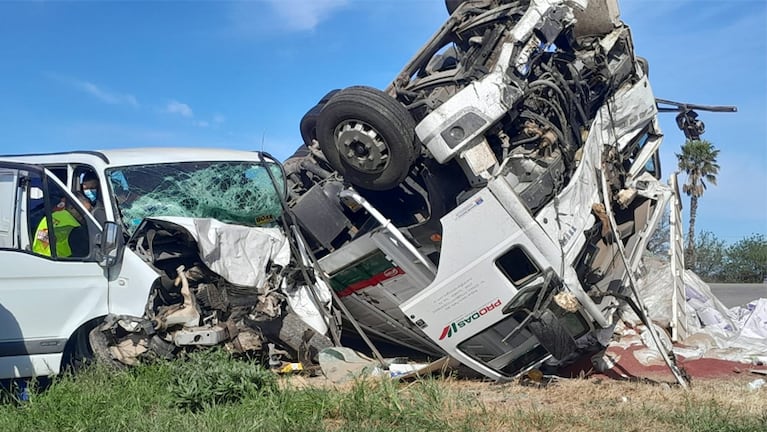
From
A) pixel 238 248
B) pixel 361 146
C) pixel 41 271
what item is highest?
pixel 361 146

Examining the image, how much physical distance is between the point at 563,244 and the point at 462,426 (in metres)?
1.72

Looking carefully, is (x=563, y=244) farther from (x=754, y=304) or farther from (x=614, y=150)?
(x=754, y=304)

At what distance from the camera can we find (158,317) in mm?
5359

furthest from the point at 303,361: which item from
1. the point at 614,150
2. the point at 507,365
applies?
the point at 614,150

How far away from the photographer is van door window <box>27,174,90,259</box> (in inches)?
207

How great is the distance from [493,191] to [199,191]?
2.61m

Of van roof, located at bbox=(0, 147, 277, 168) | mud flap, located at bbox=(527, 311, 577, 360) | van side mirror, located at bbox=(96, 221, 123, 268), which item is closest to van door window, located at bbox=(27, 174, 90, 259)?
van side mirror, located at bbox=(96, 221, 123, 268)

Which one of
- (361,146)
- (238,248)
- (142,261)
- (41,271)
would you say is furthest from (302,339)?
(41,271)

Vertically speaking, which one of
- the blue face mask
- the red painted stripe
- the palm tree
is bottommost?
the red painted stripe

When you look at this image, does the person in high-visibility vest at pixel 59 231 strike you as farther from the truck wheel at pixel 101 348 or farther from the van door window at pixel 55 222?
the truck wheel at pixel 101 348

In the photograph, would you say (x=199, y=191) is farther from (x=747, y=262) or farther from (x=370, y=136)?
(x=747, y=262)

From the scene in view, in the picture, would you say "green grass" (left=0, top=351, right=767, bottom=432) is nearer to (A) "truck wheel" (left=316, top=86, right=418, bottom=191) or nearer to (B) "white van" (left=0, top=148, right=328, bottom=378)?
(B) "white van" (left=0, top=148, right=328, bottom=378)

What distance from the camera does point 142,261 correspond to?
536 cm

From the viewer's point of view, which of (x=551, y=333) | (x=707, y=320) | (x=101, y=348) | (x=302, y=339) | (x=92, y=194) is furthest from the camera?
(x=707, y=320)
